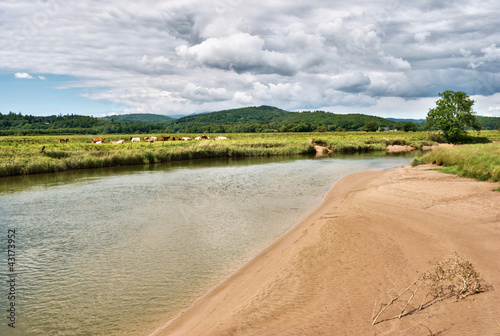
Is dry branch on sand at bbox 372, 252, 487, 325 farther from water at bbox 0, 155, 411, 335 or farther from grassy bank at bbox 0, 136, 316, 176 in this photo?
grassy bank at bbox 0, 136, 316, 176

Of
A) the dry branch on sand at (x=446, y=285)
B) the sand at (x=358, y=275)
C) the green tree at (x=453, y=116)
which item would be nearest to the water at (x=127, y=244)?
the sand at (x=358, y=275)

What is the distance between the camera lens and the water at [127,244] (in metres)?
5.94

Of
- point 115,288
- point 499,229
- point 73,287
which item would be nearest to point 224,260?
point 115,288

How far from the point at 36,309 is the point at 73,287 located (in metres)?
0.89

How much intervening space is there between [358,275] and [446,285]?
58.3 inches

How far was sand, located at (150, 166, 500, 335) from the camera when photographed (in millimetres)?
4504

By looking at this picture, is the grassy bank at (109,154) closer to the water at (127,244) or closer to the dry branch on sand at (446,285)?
the water at (127,244)

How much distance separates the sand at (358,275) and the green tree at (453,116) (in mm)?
48751

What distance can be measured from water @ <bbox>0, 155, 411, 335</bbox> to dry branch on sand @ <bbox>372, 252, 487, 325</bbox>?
387 cm

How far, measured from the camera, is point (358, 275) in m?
6.27

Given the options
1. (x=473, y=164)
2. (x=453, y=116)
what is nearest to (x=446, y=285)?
(x=473, y=164)

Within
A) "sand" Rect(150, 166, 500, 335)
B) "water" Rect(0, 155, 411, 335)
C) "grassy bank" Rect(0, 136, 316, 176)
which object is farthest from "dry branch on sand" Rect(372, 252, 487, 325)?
"grassy bank" Rect(0, 136, 316, 176)

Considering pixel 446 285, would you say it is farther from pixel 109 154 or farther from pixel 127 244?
pixel 109 154

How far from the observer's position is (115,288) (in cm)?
680
